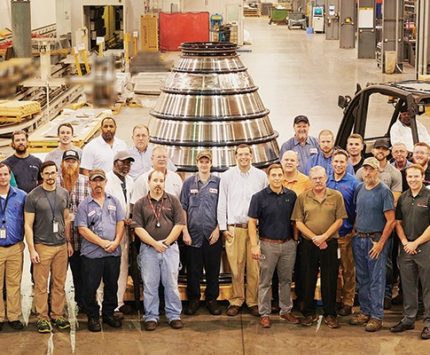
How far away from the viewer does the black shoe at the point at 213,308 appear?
8336 millimetres

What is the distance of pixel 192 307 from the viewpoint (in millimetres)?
8367

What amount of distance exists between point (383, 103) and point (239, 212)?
15968mm

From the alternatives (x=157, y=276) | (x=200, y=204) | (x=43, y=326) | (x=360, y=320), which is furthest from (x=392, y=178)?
(x=43, y=326)

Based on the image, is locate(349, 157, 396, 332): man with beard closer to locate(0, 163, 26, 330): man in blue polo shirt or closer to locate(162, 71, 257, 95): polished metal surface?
locate(162, 71, 257, 95): polished metal surface

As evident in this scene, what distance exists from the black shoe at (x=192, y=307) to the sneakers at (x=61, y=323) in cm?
114

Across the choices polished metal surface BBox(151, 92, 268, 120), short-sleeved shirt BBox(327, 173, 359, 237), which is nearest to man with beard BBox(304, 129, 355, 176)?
short-sleeved shirt BBox(327, 173, 359, 237)

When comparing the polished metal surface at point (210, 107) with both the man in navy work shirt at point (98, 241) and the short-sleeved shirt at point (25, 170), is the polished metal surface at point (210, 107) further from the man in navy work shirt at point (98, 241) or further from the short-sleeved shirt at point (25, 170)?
the man in navy work shirt at point (98, 241)

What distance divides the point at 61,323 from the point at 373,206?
9.77ft

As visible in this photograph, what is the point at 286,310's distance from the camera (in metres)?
8.12

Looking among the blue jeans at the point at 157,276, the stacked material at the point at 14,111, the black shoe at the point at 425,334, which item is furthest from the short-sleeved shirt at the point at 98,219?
the stacked material at the point at 14,111

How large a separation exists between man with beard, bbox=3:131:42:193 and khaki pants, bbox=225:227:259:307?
2.24m

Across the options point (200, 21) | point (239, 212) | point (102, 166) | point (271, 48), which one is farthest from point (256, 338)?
point (271, 48)

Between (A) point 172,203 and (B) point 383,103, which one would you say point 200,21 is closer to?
(B) point 383,103

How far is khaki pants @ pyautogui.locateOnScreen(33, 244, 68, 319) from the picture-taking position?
7.82 metres
